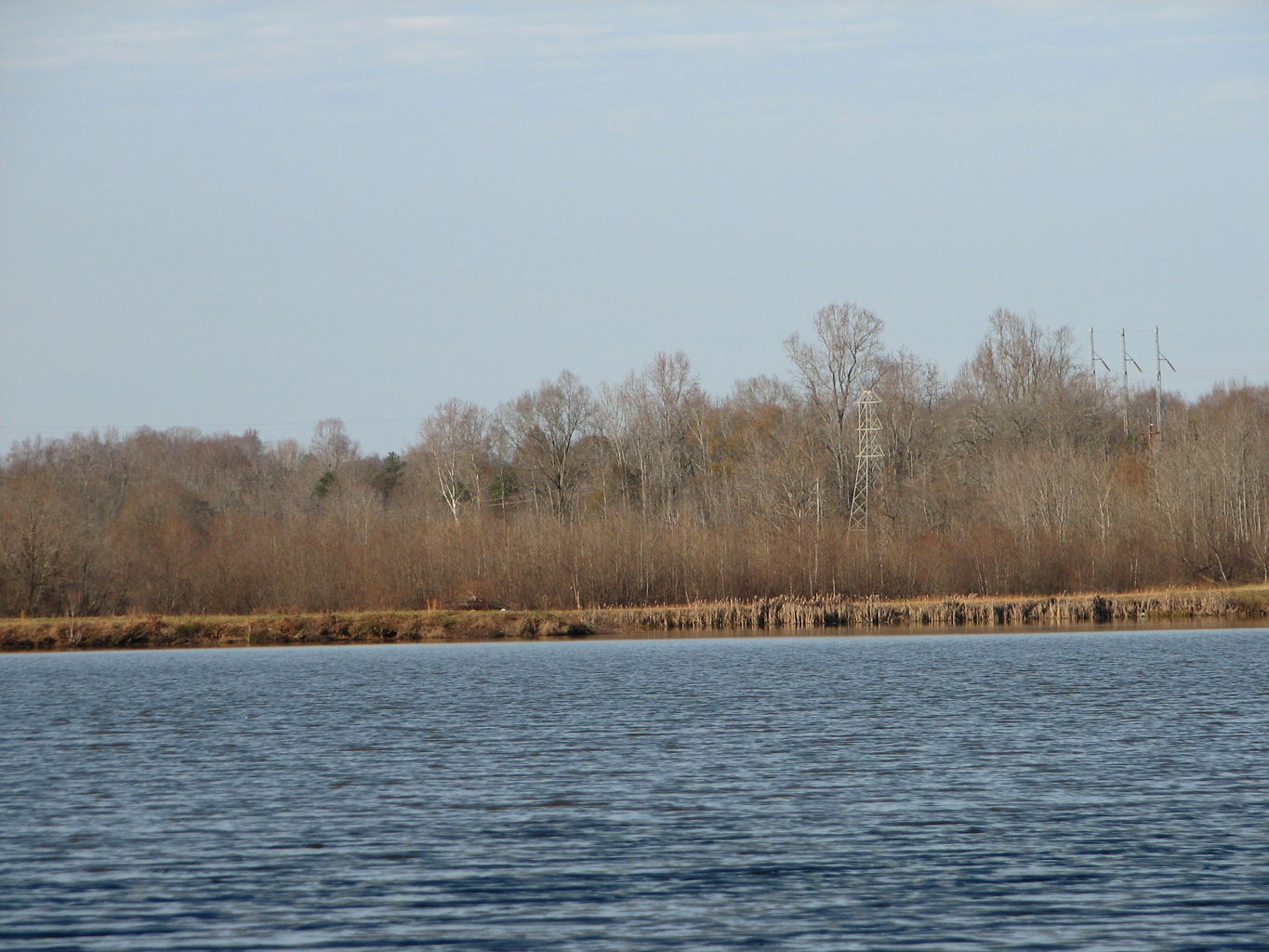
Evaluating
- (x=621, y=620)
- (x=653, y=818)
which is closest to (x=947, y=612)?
(x=621, y=620)

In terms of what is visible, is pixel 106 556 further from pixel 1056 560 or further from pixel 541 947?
pixel 541 947

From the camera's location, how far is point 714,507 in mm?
85625

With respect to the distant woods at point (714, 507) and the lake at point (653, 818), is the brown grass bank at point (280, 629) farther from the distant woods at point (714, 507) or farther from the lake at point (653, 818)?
the lake at point (653, 818)

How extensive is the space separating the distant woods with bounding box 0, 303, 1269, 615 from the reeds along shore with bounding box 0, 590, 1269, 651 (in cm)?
253

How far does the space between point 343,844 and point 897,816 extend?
649 cm

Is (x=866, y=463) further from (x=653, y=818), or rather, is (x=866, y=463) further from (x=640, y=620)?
(x=653, y=818)

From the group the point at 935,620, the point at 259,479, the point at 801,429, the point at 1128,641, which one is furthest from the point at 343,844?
the point at 259,479

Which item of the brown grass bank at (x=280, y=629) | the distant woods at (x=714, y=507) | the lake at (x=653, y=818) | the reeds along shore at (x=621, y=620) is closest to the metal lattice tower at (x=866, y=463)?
the distant woods at (x=714, y=507)

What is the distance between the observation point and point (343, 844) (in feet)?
51.6

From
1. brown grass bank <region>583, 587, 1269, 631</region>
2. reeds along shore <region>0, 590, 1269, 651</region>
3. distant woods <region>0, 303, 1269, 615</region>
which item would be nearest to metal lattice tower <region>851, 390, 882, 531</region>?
distant woods <region>0, 303, 1269, 615</region>

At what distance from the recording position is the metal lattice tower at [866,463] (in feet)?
265

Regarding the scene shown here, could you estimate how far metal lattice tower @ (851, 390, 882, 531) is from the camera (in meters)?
80.8

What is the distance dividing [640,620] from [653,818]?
44.8 m

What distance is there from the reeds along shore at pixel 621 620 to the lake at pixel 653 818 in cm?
2417
